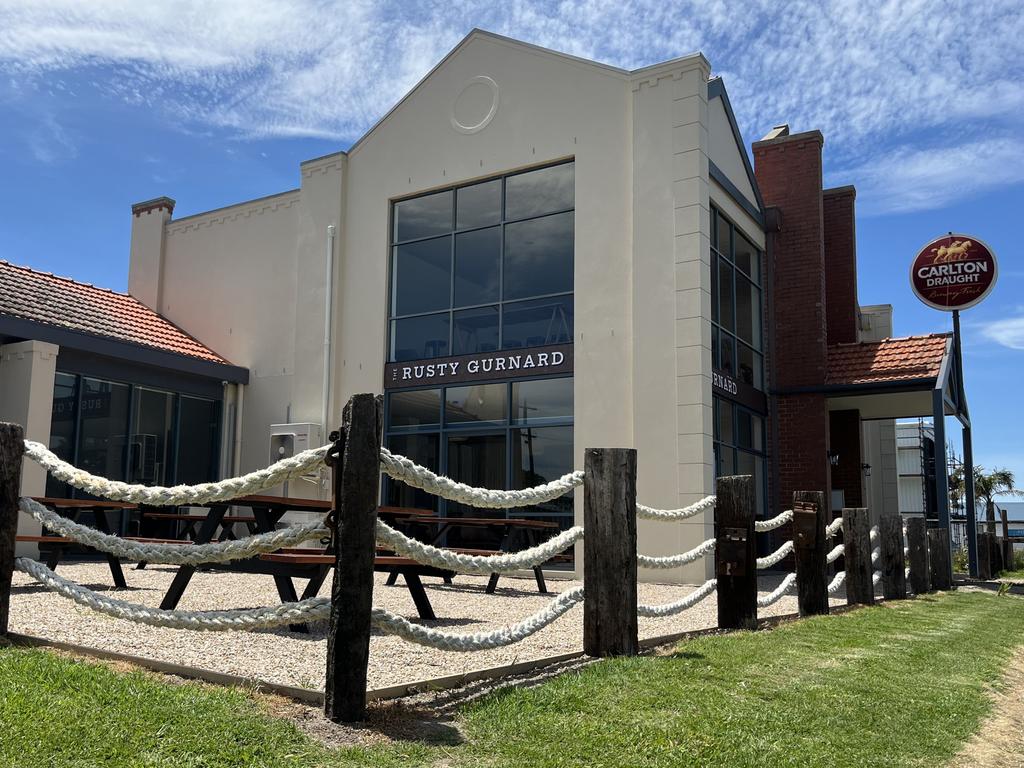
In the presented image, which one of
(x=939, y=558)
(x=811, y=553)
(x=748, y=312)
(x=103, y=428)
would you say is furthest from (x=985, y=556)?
(x=103, y=428)

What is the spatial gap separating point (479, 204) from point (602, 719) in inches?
477

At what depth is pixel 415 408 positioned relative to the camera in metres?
15.1

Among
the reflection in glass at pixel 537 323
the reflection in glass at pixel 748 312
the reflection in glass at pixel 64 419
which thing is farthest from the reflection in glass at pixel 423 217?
the reflection in glass at pixel 64 419

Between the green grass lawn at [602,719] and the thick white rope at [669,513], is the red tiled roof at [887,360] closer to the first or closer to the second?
the thick white rope at [669,513]

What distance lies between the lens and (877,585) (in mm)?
12773

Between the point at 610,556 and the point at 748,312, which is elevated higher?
the point at 748,312

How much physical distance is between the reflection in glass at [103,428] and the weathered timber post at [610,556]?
1151 cm

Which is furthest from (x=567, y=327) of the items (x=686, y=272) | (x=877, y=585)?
(x=877, y=585)

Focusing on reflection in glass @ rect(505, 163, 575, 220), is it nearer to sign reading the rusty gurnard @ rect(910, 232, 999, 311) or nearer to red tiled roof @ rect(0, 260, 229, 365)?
red tiled roof @ rect(0, 260, 229, 365)

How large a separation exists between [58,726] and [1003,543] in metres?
20.2

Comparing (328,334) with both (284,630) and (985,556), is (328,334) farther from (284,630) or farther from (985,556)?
(985,556)

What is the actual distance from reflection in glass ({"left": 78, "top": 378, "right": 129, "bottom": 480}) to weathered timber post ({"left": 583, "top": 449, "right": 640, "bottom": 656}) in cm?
1151

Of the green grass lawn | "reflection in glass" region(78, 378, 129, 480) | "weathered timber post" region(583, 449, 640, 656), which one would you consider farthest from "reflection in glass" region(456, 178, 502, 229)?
the green grass lawn

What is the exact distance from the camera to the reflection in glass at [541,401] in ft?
44.9
